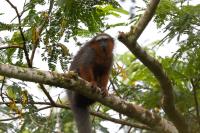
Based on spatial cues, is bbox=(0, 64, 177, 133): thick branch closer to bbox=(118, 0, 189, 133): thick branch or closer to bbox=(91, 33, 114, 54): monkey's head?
bbox=(118, 0, 189, 133): thick branch

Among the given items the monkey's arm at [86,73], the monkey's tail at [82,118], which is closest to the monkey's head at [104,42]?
the monkey's arm at [86,73]

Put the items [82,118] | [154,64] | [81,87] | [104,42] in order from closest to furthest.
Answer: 1. [81,87]
2. [154,64]
3. [82,118]
4. [104,42]

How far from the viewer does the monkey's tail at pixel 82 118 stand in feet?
17.8

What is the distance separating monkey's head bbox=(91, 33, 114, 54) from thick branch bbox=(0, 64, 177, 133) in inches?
46.4

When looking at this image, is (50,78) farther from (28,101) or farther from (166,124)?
(166,124)

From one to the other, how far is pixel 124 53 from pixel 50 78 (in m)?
4.69

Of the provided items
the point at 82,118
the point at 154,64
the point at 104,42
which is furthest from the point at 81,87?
the point at 104,42

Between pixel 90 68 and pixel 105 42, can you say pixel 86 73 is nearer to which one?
pixel 90 68

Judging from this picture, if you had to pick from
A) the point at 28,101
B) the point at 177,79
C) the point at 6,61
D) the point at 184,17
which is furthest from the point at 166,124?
the point at 6,61

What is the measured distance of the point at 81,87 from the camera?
4371 mm

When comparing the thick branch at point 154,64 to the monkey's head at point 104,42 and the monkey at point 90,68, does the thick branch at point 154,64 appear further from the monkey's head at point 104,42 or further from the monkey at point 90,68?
the monkey's head at point 104,42

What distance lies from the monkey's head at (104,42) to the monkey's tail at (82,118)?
0.77 meters

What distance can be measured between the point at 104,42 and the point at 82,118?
997 millimetres

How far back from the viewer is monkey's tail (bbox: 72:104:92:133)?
5.43 metres
